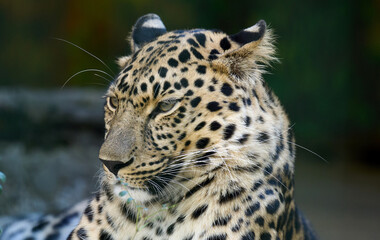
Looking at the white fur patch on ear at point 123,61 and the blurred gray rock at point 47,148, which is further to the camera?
the blurred gray rock at point 47,148


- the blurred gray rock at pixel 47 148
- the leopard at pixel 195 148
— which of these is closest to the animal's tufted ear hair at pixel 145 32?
the leopard at pixel 195 148

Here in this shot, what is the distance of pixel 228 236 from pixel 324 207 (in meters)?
7.97

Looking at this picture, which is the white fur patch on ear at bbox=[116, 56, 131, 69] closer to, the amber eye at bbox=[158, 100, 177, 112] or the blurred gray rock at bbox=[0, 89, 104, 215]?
the amber eye at bbox=[158, 100, 177, 112]

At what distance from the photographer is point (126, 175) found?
425 centimetres

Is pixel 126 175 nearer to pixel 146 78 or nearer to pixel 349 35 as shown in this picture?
pixel 146 78

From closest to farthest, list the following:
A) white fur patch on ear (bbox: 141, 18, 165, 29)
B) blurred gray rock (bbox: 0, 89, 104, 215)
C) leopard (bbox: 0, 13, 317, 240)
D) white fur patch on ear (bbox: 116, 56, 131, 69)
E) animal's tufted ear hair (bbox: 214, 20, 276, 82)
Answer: leopard (bbox: 0, 13, 317, 240) < animal's tufted ear hair (bbox: 214, 20, 276, 82) < white fur patch on ear (bbox: 116, 56, 131, 69) < white fur patch on ear (bbox: 141, 18, 165, 29) < blurred gray rock (bbox: 0, 89, 104, 215)

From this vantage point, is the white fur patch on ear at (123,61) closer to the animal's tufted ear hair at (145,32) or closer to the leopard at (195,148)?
the animal's tufted ear hair at (145,32)

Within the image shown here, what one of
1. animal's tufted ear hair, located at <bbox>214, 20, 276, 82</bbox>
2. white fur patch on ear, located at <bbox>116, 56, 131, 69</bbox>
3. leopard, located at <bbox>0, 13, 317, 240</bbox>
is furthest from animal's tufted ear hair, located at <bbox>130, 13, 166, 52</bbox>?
animal's tufted ear hair, located at <bbox>214, 20, 276, 82</bbox>

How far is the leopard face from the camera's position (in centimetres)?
429

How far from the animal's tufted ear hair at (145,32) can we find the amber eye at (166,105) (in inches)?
32.8

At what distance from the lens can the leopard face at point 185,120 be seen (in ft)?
14.1

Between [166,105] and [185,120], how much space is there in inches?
6.8

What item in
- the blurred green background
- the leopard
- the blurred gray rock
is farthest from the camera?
the blurred green background

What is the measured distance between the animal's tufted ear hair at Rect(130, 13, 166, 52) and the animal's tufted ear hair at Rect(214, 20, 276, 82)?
2.39ft
